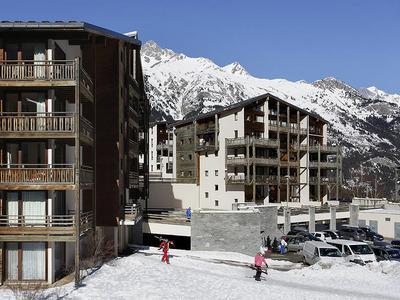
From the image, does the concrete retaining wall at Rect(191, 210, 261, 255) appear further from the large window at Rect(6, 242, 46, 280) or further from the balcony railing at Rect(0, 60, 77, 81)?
the balcony railing at Rect(0, 60, 77, 81)

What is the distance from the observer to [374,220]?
70500 mm

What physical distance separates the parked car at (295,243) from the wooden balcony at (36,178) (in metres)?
26.3

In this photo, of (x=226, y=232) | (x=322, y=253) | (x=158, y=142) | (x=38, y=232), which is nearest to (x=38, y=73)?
(x=38, y=232)

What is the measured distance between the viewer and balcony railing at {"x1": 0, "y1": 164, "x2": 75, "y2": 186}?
28.4 meters

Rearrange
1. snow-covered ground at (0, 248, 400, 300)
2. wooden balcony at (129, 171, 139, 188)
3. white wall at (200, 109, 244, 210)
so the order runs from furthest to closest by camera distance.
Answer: white wall at (200, 109, 244, 210), wooden balcony at (129, 171, 139, 188), snow-covered ground at (0, 248, 400, 300)

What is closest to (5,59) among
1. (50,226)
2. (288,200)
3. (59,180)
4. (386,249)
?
(59,180)

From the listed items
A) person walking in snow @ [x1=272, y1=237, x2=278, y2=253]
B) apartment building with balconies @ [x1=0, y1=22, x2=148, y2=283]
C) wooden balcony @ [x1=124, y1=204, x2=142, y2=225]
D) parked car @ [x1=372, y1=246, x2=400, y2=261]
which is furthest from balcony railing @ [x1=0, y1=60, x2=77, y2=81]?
person walking in snow @ [x1=272, y1=237, x2=278, y2=253]

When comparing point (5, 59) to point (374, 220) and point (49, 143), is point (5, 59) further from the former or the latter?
point (374, 220)

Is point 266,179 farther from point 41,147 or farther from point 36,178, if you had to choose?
point 36,178

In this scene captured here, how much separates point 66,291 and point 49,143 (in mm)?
8424

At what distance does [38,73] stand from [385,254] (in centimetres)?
3029

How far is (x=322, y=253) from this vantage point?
38.7 m

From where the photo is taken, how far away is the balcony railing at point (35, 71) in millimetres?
28750

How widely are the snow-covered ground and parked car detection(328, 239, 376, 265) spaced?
298 cm
